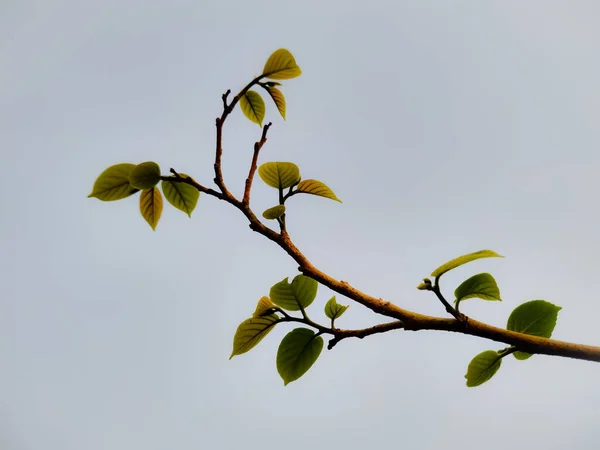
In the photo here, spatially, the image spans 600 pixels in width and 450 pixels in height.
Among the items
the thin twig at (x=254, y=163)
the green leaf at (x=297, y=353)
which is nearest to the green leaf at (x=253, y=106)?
the thin twig at (x=254, y=163)

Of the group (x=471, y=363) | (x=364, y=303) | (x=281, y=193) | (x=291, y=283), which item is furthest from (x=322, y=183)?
(x=471, y=363)

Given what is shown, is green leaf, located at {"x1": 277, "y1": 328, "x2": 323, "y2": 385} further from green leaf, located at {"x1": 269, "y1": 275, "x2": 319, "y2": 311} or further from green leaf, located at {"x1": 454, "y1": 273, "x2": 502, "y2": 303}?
green leaf, located at {"x1": 454, "y1": 273, "x2": 502, "y2": 303}

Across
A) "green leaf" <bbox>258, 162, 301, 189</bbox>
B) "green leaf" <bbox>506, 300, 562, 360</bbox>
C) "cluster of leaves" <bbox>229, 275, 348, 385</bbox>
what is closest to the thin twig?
"green leaf" <bbox>258, 162, 301, 189</bbox>

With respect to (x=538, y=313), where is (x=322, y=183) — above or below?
above

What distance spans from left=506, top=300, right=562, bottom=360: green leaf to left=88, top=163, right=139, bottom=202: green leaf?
80 centimetres

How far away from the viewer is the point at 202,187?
2.89ft

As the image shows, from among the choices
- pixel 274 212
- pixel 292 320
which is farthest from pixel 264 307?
pixel 274 212

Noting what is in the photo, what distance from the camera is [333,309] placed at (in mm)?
956

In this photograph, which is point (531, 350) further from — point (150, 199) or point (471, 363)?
point (150, 199)

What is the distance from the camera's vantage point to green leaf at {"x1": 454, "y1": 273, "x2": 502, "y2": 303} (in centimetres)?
86

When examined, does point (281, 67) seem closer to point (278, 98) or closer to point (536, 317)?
point (278, 98)

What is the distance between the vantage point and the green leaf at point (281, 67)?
1.15 m

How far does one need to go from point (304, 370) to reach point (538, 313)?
0.44 meters

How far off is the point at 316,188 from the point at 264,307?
0.26 meters
